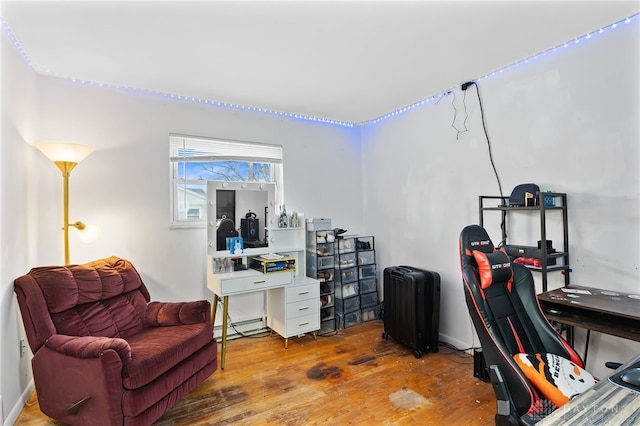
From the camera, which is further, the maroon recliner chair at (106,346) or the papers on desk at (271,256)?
the papers on desk at (271,256)

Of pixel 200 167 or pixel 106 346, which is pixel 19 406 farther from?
pixel 200 167

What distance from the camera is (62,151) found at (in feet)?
7.84

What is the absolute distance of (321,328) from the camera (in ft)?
12.0

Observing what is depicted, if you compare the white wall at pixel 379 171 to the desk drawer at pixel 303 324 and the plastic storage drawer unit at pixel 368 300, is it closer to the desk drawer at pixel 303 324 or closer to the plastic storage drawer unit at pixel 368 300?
the plastic storage drawer unit at pixel 368 300

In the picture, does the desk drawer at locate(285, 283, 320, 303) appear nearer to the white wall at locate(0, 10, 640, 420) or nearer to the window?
the white wall at locate(0, 10, 640, 420)

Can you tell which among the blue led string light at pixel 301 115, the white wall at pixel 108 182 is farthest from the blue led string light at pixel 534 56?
the white wall at pixel 108 182

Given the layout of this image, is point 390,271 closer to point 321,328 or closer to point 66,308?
point 321,328

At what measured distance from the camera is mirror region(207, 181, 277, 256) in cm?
321

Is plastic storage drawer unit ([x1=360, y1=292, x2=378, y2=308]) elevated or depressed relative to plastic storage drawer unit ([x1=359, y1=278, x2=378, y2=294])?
depressed

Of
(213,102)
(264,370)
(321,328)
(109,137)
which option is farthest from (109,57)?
(321,328)

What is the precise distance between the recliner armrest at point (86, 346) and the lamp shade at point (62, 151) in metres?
1.27

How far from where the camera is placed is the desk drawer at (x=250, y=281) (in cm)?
286

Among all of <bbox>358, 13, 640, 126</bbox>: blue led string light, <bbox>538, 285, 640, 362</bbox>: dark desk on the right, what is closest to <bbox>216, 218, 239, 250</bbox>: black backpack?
<bbox>358, 13, 640, 126</bbox>: blue led string light

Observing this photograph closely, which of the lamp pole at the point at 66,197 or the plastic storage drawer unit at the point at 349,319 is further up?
the lamp pole at the point at 66,197
